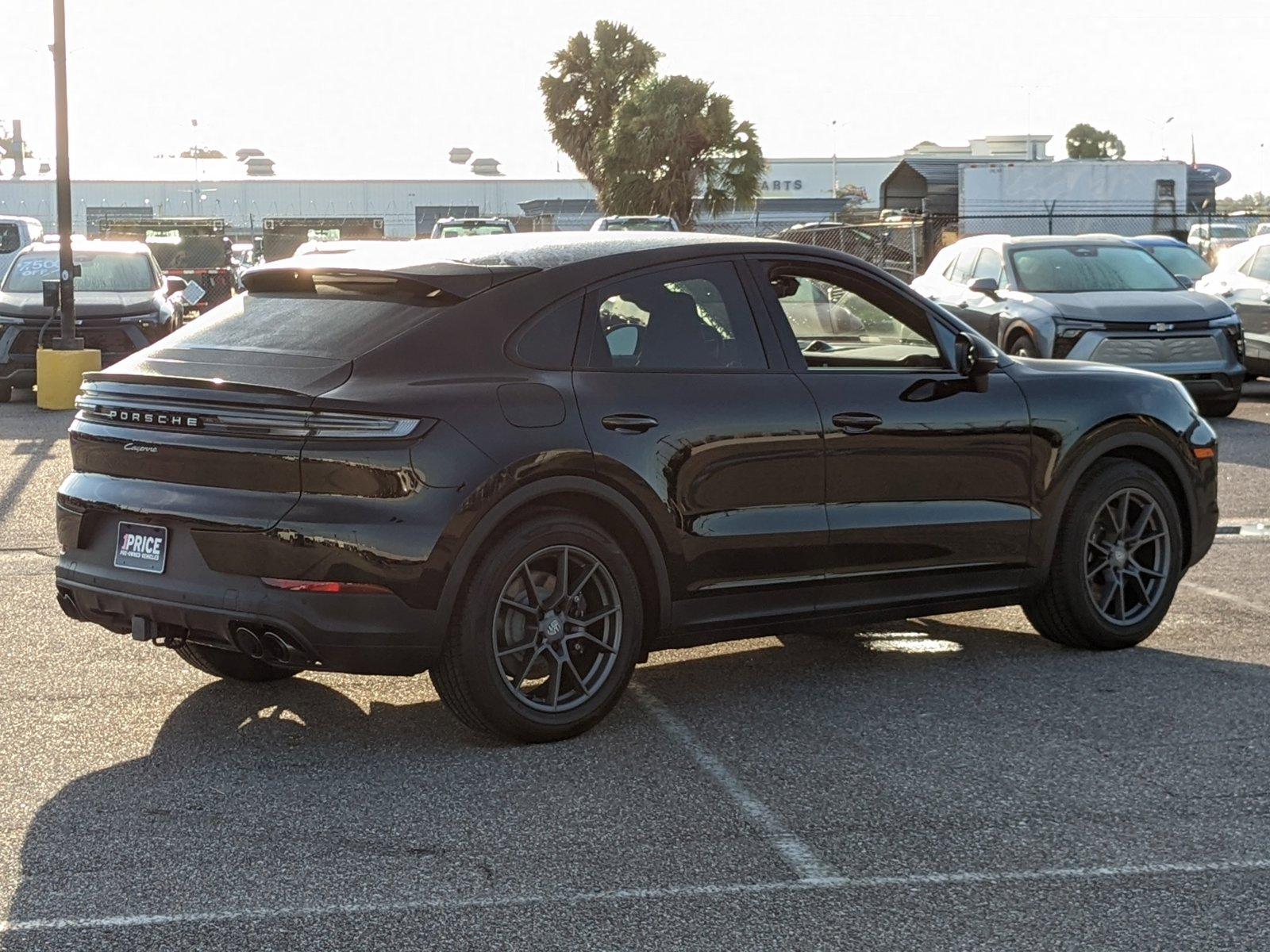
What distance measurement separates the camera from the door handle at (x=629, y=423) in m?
5.82

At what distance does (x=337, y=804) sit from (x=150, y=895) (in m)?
0.84

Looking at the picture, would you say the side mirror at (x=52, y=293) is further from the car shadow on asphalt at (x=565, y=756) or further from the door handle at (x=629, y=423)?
the door handle at (x=629, y=423)

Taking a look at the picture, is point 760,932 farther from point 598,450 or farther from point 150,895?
point 598,450

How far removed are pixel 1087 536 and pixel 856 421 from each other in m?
1.27

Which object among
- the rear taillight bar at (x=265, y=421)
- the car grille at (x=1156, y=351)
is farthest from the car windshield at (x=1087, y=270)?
the rear taillight bar at (x=265, y=421)

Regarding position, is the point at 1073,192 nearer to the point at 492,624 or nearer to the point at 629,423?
the point at 629,423

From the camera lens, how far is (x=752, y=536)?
615cm

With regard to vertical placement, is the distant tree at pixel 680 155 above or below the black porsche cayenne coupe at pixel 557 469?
above

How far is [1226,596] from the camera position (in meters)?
8.45

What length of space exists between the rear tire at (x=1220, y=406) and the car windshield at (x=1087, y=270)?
3.98 feet

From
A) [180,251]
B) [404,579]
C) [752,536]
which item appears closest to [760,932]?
[404,579]

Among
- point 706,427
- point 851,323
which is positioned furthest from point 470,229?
point 706,427

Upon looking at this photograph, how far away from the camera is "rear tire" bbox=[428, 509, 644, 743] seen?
5559 mm

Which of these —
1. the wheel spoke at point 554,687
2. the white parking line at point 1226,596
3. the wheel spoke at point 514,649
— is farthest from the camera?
the white parking line at point 1226,596
